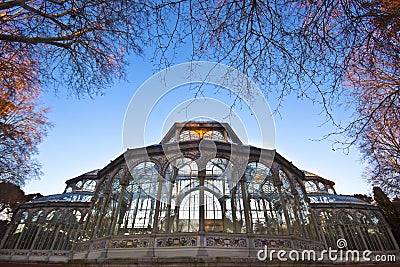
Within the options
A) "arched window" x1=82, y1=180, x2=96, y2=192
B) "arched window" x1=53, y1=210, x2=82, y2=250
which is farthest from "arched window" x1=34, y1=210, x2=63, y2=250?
"arched window" x1=82, y1=180, x2=96, y2=192

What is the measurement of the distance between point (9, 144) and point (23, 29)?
9002 mm

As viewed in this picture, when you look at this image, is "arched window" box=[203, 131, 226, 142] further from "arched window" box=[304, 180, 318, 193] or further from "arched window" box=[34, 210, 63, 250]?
"arched window" box=[304, 180, 318, 193]

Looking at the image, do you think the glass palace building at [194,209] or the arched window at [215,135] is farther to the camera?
the arched window at [215,135]

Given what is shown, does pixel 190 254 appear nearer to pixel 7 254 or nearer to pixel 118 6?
pixel 118 6

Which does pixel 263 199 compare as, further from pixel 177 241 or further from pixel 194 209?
pixel 177 241

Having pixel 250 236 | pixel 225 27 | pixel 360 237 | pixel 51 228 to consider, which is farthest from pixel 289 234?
pixel 51 228

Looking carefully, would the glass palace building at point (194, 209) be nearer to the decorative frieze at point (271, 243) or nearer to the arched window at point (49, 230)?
the decorative frieze at point (271, 243)

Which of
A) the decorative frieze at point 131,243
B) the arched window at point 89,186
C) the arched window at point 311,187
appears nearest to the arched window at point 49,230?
the arched window at point 89,186

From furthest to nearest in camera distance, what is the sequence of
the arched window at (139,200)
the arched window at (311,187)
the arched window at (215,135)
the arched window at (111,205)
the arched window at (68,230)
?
the arched window at (311,187), the arched window at (68,230), the arched window at (215,135), the arched window at (111,205), the arched window at (139,200)

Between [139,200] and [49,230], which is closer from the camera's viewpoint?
[139,200]

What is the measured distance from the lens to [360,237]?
1781cm

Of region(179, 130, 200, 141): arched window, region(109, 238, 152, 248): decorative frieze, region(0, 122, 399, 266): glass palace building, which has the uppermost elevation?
region(179, 130, 200, 141): arched window

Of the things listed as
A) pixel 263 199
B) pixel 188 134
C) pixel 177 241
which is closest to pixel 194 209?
pixel 177 241

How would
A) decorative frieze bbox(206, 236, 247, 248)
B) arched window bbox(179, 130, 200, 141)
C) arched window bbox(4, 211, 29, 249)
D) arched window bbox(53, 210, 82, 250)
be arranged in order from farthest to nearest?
1. arched window bbox(4, 211, 29, 249)
2. arched window bbox(53, 210, 82, 250)
3. arched window bbox(179, 130, 200, 141)
4. decorative frieze bbox(206, 236, 247, 248)
